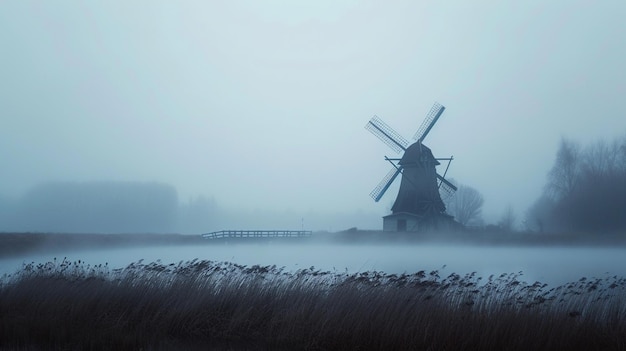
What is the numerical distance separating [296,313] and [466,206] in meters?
53.1

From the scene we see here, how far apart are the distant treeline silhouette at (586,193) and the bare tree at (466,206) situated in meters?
15.6

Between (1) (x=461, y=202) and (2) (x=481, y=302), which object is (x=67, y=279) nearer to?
(2) (x=481, y=302)

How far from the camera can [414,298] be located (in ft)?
34.7

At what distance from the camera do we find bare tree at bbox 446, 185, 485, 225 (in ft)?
199

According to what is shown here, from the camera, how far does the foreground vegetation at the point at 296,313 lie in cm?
975

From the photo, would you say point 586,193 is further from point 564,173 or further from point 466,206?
point 466,206

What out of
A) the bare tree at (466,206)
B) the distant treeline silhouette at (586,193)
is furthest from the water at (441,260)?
the bare tree at (466,206)

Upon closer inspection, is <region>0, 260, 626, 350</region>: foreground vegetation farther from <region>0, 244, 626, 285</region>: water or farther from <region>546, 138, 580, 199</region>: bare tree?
<region>546, 138, 580, 199</region>: bare tree

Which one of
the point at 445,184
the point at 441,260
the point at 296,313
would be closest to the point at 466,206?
the point at 445,184

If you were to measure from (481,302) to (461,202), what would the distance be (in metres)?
52.1

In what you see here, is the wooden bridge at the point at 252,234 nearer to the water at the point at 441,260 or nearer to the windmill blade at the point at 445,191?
the water at the point at 441,260

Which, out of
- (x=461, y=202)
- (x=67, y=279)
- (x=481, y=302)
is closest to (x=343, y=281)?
(x=481, y=302)

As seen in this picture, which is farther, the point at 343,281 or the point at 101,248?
the point at 101,248

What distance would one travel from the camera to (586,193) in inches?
1512
